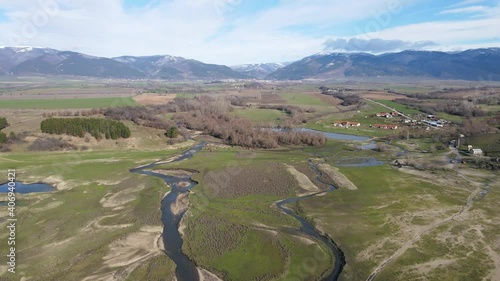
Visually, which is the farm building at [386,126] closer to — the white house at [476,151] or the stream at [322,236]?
the white house at [476,151]

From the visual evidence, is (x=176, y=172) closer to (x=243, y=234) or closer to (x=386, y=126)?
(x=243, y=234)

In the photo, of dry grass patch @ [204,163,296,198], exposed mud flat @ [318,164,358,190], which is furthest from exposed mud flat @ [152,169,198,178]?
exposed mud flat @ [318,164,358,190]

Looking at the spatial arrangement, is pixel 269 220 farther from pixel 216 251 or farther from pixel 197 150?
pixel 197 150

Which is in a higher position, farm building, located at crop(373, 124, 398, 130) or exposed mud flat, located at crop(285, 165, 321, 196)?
exposed mud flat, located at crop(285, 165, 321, 196)

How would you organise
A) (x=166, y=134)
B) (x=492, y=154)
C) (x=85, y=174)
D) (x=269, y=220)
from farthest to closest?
(x=166, y=134) → (x=492, y=154) → (x=85, y=174) → (x=269, y=220)

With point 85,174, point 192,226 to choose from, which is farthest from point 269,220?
point 85,174

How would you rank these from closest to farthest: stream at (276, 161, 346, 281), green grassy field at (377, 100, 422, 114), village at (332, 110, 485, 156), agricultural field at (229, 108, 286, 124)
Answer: stream at (276, 161, 346, 281)
village at (332, 110, 485, 156)
agricultural field at (229, 108, 286, 124)
green grassy field at (377, 100, 422, 114)

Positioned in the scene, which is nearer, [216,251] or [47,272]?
[47,272]

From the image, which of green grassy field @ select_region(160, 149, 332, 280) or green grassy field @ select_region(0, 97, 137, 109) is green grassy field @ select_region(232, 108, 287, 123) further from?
green grassy field @ select_region(160, 149, 332, 280)

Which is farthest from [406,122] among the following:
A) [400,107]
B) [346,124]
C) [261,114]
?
[261,114]
